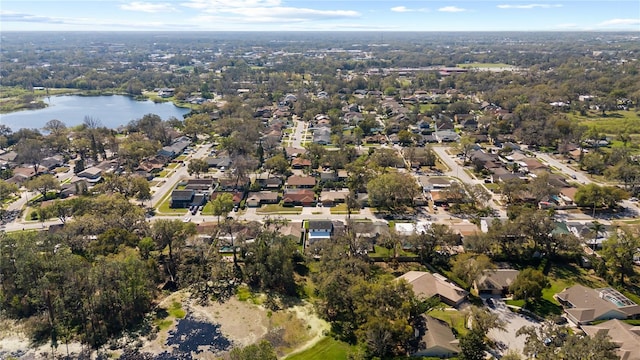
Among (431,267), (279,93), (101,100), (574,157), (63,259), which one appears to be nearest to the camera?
(63,259)

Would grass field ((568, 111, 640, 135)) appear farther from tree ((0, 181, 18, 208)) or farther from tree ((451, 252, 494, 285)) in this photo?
tree ((0, 181, 18, 208))

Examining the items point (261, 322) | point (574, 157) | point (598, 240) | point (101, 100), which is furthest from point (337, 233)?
point (101, 100)

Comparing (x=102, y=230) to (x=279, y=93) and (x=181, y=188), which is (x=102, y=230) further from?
(x=279, y=93)

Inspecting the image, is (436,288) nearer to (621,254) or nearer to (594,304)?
(594,304)

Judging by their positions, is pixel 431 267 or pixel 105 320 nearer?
pixel 105 320

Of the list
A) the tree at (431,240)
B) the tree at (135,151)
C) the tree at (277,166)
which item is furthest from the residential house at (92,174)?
the tree at (431,240)
